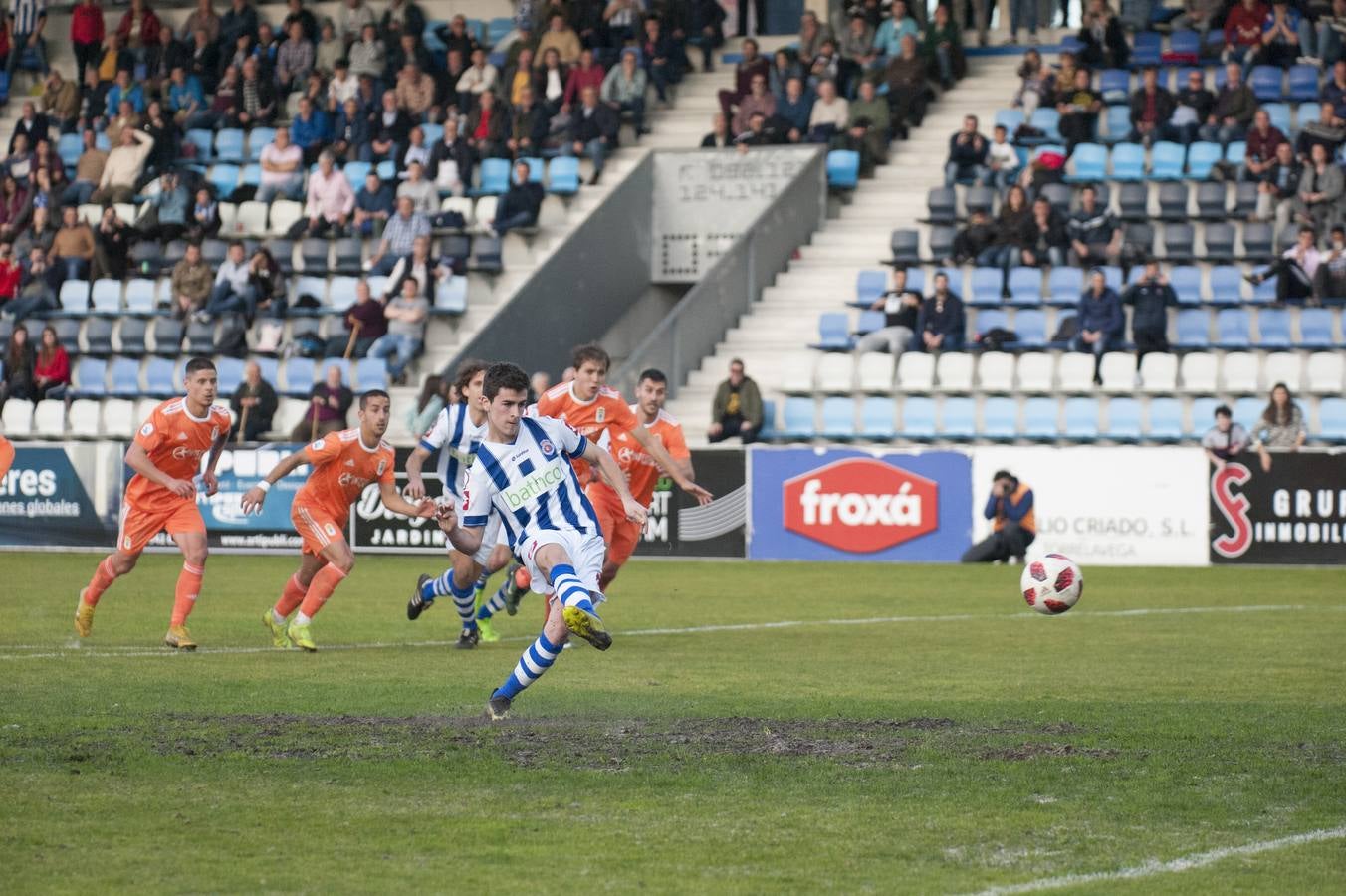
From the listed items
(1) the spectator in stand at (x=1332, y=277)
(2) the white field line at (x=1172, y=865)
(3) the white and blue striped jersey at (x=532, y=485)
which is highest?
(1) the spectator in stand at (x=1332, y=277)

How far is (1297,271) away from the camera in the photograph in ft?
86.5

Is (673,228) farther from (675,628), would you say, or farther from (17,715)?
(17,715)

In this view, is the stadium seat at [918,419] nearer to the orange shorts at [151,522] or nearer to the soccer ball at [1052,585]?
the soccer ball at [1052,585]

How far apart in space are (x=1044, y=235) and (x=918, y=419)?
3374 millimetres

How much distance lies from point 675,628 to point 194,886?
982 cm

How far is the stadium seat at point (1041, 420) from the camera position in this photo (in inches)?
1024

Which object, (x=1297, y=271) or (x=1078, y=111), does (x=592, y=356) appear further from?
(x=1078, y=111)

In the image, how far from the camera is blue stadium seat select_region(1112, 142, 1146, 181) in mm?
28875

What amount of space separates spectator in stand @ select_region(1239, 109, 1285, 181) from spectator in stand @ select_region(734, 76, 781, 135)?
681cm

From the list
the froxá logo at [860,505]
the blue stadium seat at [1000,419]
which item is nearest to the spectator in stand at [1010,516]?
the froxá logo at [860,505]

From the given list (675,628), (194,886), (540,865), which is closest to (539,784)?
(540,865)

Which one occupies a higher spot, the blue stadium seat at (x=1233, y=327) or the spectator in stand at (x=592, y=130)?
the spectator in stand at (x=592, y=130)

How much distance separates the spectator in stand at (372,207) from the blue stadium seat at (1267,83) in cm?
1342

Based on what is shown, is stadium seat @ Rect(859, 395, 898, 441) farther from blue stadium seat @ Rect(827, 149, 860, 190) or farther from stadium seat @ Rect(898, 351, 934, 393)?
blue stadium seat @ Rect(827, 149, 860, 190)
